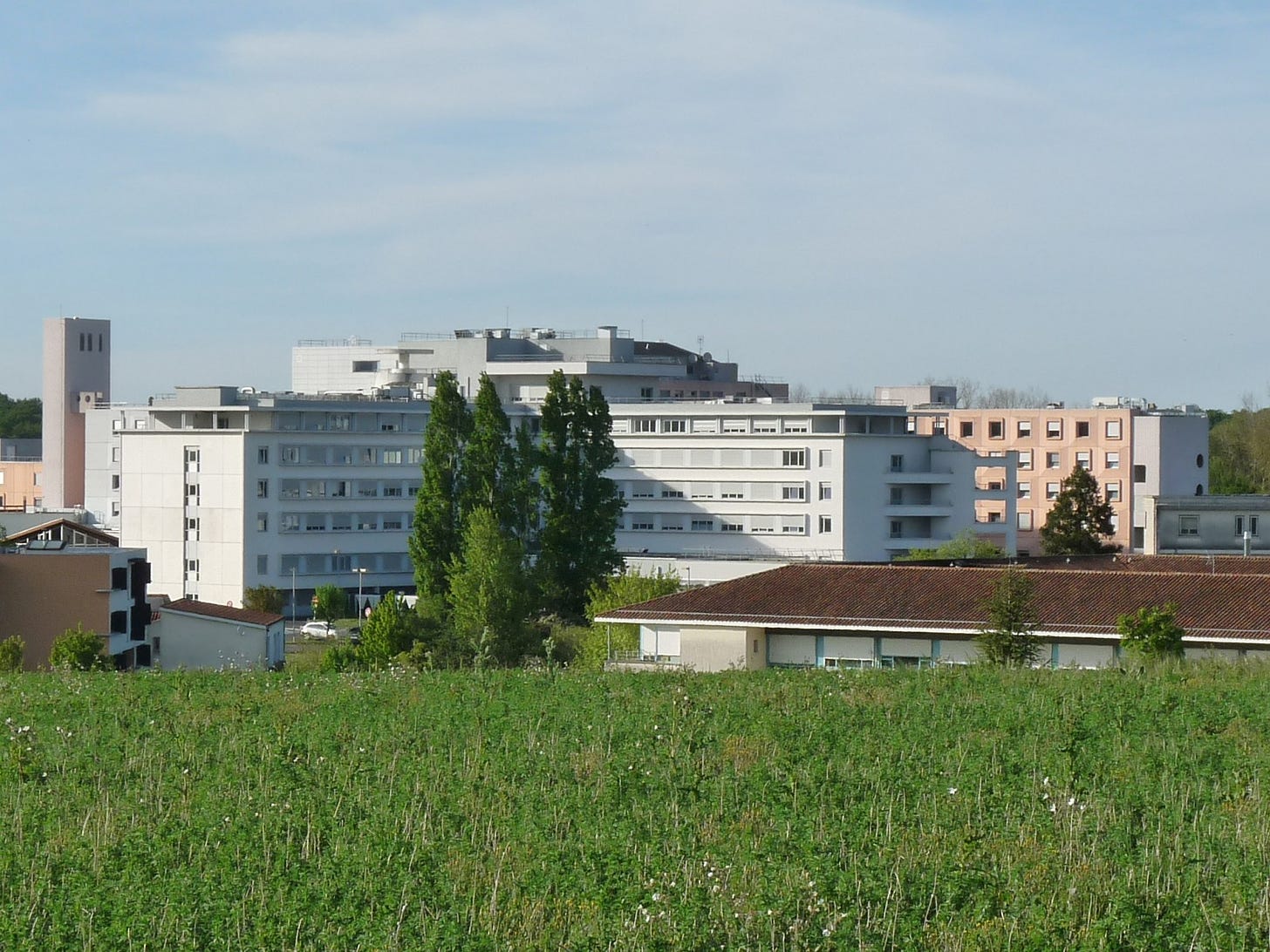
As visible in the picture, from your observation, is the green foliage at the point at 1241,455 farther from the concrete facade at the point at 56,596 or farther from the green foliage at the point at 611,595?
the concrete facade at the point at 56,596

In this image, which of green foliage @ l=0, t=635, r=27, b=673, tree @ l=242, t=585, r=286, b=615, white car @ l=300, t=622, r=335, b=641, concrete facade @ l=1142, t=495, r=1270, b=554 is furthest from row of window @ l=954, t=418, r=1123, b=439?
green foliage @ l=0, t=635, r=27, b=673

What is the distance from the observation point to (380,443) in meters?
101

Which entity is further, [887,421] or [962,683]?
[887,421]

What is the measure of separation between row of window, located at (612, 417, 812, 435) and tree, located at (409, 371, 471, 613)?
37.3m

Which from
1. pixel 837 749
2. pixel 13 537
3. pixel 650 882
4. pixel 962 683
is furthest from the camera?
pixel 13 537

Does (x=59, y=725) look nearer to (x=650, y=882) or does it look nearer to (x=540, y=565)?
(x=650, y=882)

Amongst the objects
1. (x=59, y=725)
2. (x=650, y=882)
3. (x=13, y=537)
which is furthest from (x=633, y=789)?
(x=13, y=537)

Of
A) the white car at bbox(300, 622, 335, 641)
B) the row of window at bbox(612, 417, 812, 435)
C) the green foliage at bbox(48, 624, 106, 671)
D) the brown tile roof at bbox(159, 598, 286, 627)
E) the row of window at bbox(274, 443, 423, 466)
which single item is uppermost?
the row of window at bbox(612, 417, 812, 435)

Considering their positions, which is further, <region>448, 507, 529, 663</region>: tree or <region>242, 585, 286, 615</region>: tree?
<region>242, 585, 286, 615</region>: tree

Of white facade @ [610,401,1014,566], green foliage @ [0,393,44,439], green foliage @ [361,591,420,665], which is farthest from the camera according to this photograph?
green foliage @ [0,393,44,439]

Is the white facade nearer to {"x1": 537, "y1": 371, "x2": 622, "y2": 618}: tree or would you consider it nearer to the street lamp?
the street lamp

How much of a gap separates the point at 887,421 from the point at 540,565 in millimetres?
43389

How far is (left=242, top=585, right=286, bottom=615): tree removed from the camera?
88.0m

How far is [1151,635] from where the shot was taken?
1224 inches
